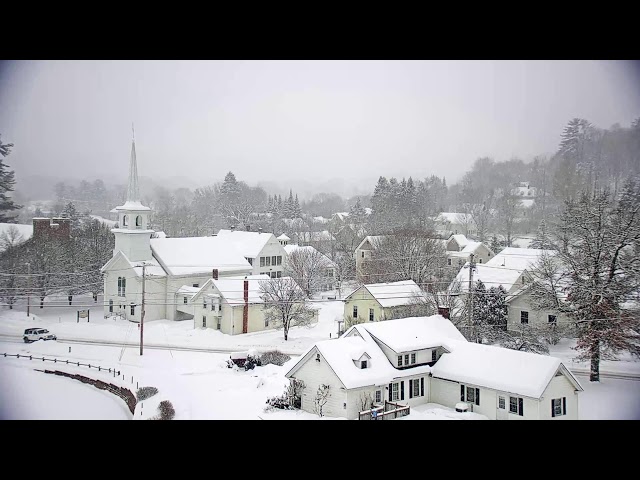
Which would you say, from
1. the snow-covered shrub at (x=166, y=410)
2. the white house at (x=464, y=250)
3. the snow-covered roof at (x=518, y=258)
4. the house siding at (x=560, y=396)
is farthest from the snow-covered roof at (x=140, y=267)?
the house siding at (x=560, y=396)

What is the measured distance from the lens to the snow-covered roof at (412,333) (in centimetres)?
891

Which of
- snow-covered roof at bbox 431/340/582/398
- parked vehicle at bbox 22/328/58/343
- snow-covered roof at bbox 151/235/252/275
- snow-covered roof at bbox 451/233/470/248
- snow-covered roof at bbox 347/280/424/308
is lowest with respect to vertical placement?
parked vehicle at bbox 22/328/58/343

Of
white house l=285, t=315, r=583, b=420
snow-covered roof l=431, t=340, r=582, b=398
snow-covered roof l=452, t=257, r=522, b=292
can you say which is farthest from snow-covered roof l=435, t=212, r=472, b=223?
snow-covered roof l=431, t=340, r=582, b=398

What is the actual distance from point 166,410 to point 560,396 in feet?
17.5

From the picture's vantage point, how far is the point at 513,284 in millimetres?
13602

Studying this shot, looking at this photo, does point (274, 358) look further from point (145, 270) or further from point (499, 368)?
point (145, 270)

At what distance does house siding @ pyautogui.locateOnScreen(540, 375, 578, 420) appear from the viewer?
25.0 feet

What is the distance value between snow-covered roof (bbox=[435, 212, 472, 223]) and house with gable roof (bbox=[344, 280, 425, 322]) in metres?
9.35

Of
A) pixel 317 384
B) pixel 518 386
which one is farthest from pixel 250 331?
pixel 518 386

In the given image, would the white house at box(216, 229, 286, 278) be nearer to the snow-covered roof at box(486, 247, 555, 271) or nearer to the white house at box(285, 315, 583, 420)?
the snow-covered roof at box(486, 247, 555, 271)

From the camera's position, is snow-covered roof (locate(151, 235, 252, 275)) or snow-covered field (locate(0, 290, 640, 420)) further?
snow-covered roof (locate(151, 235, 252, 275))

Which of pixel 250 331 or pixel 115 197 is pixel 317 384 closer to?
pixel 250 331

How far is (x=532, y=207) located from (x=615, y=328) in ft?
25.8

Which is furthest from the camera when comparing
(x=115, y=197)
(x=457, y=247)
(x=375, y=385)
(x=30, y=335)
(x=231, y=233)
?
(x=457, y=247)
